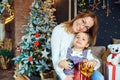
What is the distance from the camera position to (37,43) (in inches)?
134

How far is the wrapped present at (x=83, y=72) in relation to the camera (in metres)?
2.01

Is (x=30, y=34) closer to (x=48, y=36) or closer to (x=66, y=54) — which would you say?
(x=48, y=36)

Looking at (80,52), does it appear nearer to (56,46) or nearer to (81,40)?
(81,40)

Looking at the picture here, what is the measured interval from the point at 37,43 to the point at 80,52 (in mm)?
1337

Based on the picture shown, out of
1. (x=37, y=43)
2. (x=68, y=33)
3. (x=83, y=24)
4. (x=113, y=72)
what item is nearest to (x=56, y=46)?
(x=68, y=33)

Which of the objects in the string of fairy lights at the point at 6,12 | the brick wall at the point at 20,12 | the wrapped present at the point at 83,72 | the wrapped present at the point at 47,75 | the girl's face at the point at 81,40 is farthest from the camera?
the string of fairy lights at the point at 6,12

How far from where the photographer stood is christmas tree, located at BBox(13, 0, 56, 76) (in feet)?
11.1

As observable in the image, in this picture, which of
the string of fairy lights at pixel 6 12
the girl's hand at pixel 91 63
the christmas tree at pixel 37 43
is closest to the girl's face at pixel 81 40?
the girl's hand at pixel 91 63

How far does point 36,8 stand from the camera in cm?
358

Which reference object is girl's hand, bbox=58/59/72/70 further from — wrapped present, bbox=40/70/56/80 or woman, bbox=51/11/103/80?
wrapped present, bbox=40/70/56/80

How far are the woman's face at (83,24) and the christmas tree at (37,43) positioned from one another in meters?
1.21

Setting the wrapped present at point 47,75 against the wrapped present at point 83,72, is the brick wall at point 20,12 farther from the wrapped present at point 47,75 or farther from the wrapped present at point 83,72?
the wrapped present at point 83,72

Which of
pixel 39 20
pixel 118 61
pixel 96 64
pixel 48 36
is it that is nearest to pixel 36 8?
pixel 39 20

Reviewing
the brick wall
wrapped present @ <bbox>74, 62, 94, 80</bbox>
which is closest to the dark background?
the brick wall
